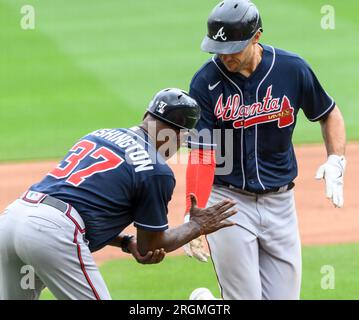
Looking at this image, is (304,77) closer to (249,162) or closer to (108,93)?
(249,162)

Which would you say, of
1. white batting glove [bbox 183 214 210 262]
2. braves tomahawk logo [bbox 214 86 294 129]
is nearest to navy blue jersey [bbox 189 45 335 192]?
braves tomahawk logo [bbox 214 86 294 129]

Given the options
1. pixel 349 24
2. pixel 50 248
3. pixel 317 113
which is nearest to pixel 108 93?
pixel 349 24

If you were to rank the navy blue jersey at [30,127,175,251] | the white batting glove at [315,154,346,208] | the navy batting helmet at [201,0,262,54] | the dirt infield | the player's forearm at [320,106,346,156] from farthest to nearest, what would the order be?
1. the dirt infield
2. the player's forearm at [320,106,346,156]
3. the white batting glove at [315,154,346,208]
4. the navy batting helmet at [201,0,262,54]
5. the navy blue jersey at [30,127,175,251]

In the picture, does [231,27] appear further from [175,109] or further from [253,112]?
[175,109]

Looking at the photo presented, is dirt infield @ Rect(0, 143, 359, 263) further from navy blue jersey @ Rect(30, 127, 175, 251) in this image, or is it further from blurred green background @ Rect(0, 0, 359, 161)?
navy blue jersey @ Rect(30, 127, 175, 251)

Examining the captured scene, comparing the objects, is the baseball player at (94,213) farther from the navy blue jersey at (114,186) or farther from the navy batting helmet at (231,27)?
the navy batting helmet at (231,27)

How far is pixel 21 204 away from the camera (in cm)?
573

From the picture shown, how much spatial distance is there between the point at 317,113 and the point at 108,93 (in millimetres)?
10004

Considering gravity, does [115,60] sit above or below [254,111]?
below

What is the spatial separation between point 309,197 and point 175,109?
6.00 m

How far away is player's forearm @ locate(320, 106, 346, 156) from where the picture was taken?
269 inches

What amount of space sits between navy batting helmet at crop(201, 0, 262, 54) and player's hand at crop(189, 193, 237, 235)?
3.56ft

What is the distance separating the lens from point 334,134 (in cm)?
687

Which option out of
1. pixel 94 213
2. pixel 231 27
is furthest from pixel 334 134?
pixel 94 213
